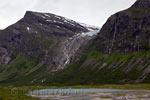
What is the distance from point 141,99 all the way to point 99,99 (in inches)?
715

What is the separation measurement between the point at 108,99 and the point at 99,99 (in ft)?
13.8

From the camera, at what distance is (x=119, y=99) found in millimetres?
104000

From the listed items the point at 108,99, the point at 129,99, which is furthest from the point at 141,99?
the point at 108,99

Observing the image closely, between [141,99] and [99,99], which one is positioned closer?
[141,99]

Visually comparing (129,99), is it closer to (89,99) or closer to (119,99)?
(119,99)

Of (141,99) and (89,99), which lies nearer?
(141,99)

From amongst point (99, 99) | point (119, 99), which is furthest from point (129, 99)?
point (99, 99)

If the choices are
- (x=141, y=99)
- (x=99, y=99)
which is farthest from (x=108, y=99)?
(x=141, y=99)

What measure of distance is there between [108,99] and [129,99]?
9.21m

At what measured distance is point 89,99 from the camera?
361 ft

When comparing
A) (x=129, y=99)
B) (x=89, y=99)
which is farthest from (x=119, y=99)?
(x=89, y=99)

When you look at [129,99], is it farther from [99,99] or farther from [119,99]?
[99,99]

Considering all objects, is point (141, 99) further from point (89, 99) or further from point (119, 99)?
Result: point (89, 99)

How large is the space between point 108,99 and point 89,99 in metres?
8.11
